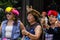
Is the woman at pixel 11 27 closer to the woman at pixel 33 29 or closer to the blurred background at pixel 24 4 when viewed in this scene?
the woman at pixel 33 29

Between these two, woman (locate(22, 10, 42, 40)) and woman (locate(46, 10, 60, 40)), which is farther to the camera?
woman (locate(22, 10, 42, 40))

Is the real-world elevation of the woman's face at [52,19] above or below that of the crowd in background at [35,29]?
above

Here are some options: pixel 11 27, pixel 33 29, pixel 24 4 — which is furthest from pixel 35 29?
pixel 24 4

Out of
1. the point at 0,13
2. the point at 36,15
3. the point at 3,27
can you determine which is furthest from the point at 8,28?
the point at 0,13

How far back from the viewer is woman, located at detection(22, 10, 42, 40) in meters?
5.95

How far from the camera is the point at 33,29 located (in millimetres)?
6086

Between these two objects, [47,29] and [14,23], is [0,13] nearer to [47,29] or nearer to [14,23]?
[14,23]

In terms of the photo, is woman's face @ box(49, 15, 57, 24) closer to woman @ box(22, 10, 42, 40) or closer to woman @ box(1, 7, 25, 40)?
woman @ box(22, 10, 42, 40)

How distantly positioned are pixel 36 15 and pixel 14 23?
2.73ft

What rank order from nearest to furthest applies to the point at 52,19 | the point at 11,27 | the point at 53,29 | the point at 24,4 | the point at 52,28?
the point at 53,29 → the point at 52,28 → the point at 52,19 → the point at 11,27 → the point at 24,4

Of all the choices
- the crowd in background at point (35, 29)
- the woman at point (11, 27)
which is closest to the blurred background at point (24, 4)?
the woman at point (11, 27)

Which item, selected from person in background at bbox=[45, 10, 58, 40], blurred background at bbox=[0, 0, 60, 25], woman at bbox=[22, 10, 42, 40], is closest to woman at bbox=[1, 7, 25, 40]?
woman at bbox=[22, 10, 42, 40]

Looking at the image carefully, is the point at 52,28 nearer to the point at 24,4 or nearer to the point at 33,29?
the point at 33,29

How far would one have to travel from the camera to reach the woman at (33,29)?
5.95 metres
